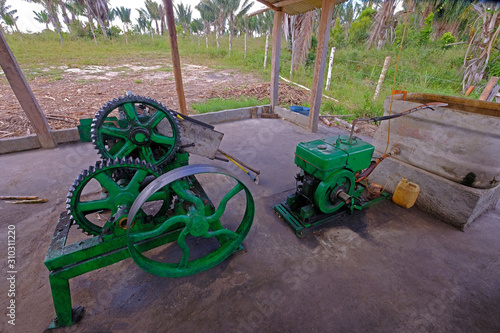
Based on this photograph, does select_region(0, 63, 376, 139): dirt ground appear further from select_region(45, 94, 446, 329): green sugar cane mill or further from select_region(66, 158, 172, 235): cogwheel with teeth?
select_region(66, 158, 172, 235): cogwheel with teeth

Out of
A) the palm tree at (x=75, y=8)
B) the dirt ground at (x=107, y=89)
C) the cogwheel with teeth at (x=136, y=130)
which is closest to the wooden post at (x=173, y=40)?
the dirt ground at (x=107, y=89)

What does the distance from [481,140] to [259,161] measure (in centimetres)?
302

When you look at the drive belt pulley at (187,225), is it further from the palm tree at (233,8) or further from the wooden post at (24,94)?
the palm tree at (233,8)

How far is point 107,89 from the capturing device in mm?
8406

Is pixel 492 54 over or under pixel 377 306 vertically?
over

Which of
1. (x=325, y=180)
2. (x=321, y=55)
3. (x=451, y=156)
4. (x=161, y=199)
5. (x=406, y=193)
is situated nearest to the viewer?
(x=161, y=199)

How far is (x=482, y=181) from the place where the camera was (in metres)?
2.55

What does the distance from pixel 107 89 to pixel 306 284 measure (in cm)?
962

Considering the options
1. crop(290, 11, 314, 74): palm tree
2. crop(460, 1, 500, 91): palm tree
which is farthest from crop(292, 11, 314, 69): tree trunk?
crop(460, 1, 500, 91): palm tree

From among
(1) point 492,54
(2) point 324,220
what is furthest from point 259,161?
(1) point 492,54

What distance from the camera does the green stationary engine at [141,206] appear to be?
1.67 meters

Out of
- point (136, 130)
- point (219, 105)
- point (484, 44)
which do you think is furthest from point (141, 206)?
point (484, 44)

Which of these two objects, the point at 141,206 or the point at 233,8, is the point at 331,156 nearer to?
the point at 141,206

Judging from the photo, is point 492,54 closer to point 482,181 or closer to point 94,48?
point 482,181
